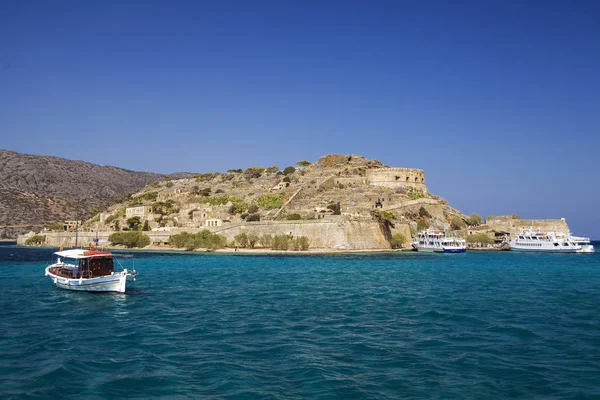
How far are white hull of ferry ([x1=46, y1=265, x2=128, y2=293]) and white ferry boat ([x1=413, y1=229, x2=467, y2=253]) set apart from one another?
44506 millimetres

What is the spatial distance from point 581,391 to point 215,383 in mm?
7676

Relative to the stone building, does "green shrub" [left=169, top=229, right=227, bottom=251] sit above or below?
below

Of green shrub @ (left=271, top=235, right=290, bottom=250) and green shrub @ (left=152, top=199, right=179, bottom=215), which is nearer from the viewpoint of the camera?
green shrub @ (left=271, top=235, right=290, bottom=250)

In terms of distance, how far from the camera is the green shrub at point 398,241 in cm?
6656

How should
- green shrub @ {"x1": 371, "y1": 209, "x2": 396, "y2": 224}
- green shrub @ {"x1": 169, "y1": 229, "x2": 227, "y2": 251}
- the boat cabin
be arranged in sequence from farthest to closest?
green shrub @ {"x1": 169, "y1": 229, "x2": 227, "y2": 251} → green shrub @ {"x1": 371, "y1": 209, "x2": 396, "y2": 224} → the boat cabin

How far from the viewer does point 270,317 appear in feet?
65.3

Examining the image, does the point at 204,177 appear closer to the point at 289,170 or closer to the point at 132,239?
the point at 289,170

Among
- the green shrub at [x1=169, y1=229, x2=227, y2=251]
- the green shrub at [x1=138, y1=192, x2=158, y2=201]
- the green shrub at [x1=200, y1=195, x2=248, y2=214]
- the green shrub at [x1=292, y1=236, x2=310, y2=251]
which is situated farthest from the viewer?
the green shrub at [x1=138, y1=192, x2=158, y2=201]

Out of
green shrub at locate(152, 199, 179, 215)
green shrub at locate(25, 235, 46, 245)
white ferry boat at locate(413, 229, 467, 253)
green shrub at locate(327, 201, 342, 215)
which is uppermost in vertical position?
green shrub at locate(152, 199, 179, 215)

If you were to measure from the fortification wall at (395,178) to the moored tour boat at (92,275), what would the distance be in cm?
5926

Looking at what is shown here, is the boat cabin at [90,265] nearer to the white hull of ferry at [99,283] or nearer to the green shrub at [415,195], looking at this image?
the white hull of ferry at [99,283]

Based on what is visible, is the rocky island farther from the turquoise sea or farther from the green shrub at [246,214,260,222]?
the turquoise sea

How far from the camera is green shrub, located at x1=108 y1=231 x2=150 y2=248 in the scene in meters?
72.9

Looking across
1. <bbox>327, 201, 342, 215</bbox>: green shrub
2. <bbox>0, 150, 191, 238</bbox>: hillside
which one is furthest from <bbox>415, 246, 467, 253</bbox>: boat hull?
<bbox>0, 150, 191, 238</bbox>: hillside
